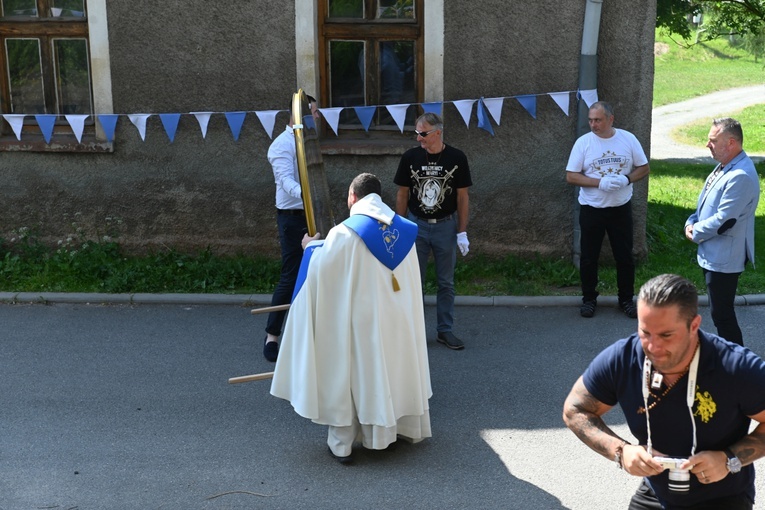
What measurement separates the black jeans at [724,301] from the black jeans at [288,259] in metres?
3.14

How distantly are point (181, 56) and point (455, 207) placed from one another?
149 inches

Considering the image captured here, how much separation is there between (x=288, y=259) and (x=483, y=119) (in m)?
3.04

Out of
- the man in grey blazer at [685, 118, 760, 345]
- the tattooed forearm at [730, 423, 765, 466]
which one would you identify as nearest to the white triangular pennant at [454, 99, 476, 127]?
the man in grey blazer at [685, 118, 760, 345]

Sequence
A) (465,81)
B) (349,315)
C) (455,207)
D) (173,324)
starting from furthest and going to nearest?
(465,81) < (173,324) < (455,207) < (349,315)

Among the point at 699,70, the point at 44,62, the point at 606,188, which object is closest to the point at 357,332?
the point at 606,188

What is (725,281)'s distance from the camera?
6707 millimetres

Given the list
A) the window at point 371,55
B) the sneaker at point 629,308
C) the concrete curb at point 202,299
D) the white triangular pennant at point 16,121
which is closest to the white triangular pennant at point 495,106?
the window at point 371,55

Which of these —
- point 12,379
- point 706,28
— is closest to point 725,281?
point 12,379

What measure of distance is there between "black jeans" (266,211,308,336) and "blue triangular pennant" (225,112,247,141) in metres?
2.35

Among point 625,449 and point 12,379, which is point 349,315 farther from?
point 12,379

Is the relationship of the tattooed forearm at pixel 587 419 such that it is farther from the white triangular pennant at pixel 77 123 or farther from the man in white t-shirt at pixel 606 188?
the white triangular pennant at pixel 77 123

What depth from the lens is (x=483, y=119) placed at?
963cm

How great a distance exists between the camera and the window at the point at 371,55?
9.91 metres

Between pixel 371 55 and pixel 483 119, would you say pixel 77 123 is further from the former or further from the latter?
pixel 483 119
